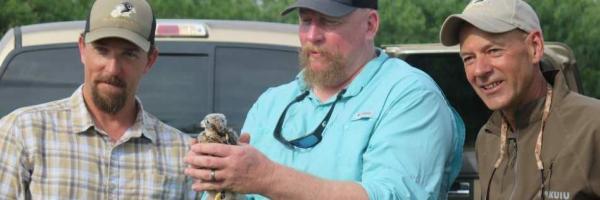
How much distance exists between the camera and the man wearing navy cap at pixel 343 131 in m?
3.43

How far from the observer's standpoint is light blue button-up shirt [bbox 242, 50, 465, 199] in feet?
12.2

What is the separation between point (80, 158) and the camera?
13.3 feet

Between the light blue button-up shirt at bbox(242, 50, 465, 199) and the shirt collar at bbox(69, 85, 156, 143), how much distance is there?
41 cm

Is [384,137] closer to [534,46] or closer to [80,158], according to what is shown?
[534,46]

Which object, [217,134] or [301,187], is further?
[301,187]

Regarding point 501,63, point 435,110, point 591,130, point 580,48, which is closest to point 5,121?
point 435,110

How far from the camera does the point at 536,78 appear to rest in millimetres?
4066

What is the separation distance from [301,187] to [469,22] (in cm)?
100

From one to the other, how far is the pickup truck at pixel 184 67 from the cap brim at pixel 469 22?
167cm

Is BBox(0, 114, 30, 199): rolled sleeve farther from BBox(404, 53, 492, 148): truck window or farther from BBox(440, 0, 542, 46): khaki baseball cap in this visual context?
BBox(404, 53, 492, 148): truck window

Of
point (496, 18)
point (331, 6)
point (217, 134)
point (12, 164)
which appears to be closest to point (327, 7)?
point (331, 6)

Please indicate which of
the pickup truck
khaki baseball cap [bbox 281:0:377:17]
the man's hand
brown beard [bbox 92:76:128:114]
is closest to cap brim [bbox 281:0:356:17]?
khaki baseball cap [bbox 281:0:377:17]

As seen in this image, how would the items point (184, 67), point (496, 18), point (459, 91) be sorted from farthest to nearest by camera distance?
point (459, 91) < point (184, 67) < point (496, 18)

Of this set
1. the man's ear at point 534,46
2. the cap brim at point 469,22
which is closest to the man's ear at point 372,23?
the cap brim at point 469,22
